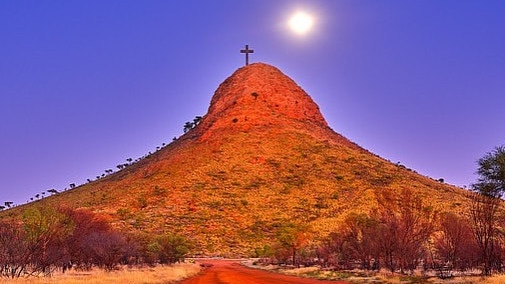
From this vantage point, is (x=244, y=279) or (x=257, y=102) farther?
(x=257, y=102)

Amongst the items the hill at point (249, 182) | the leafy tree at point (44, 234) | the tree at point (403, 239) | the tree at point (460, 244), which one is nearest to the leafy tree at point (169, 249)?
the hill at point (249, 182)

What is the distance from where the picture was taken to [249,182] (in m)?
101

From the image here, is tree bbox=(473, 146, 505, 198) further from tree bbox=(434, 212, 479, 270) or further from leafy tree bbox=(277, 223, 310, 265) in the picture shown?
leafy tree bbox=(277, 223, 310, 265)

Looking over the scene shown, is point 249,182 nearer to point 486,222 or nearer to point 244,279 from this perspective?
point 244,279

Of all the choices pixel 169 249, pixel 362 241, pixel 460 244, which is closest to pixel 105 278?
pixel 362 241

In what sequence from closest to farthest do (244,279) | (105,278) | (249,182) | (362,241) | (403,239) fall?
(105,278)
(244,279)
(403,239)
(362,241)
(249,182)

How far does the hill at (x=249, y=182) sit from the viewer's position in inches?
3371

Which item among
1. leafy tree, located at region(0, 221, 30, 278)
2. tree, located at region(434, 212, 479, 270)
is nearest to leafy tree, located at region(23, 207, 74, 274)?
leafy tree, located at region(0, 221, 30, 278)

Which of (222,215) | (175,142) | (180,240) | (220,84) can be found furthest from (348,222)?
(220,84)

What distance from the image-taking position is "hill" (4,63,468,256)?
85625 millimetres

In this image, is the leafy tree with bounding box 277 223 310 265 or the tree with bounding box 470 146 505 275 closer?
the tree with bounding box 470 146 505 275

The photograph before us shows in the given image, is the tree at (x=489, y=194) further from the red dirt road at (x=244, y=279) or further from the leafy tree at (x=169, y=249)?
the leafy tree at (x=169, y=249)

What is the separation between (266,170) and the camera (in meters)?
106

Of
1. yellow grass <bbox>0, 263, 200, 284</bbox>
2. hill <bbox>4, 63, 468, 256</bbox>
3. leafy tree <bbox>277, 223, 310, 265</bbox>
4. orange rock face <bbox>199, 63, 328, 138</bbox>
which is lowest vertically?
yellow grass <bbox>0, 263, 200, 284</bbox>
